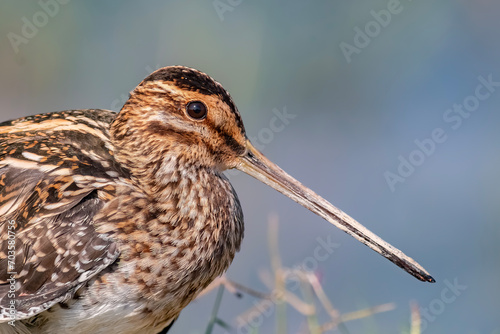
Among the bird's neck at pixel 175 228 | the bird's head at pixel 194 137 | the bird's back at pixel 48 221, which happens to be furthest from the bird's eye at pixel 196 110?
the bird's back at pixel 48 221

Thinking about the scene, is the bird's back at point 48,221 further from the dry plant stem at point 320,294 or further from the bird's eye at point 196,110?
the dry plant stem at point 320,294

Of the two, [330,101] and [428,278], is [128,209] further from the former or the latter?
[330,101]

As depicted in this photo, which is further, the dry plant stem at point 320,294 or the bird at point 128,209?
the dry plant stem at point 320,294

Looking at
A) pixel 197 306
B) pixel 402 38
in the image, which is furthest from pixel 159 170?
pixel 402 38

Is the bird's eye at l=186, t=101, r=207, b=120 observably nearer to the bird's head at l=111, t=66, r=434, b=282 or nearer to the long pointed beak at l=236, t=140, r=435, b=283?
the bird's head at l=111, t=66, r=434, b=282

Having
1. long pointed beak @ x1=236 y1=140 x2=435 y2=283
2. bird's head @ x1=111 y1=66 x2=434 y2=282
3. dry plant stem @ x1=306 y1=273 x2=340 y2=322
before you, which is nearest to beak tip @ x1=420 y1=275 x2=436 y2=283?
bird's head @ x1=111 y1=66 x2=434 y2=282

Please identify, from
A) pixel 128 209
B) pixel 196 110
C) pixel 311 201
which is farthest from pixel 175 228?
pixel 311 201

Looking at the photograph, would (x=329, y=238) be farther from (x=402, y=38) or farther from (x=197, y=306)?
(x=402, y=38)
